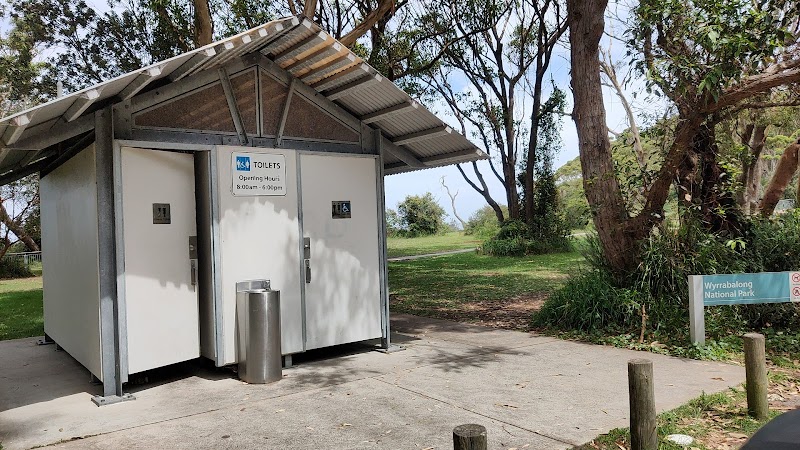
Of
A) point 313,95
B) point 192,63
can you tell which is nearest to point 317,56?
point 313,95

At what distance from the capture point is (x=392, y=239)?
41.1 metres

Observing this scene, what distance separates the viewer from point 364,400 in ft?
18.5

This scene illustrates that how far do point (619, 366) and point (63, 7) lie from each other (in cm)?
1593

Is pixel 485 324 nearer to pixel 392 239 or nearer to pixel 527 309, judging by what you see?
pixel 527 309

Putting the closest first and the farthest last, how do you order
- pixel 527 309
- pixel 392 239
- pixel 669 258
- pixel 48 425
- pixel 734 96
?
pixel 48 425
pixel 734 96
pixel 669 258
pixel 527 309
pixel 392 239

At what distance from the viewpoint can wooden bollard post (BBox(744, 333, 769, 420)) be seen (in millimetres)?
4828

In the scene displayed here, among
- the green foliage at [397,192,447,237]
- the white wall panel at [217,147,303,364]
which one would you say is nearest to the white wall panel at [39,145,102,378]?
the white wall panel at [217,147,303,364]

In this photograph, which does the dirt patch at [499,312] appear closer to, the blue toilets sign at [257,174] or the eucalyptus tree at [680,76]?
the eucalyptus tree at [680,76]

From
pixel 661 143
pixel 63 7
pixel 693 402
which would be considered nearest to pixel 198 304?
pixel 693 402

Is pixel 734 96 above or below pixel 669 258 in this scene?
above

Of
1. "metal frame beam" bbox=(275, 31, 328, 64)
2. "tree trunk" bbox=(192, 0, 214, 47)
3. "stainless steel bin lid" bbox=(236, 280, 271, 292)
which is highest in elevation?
"tree trunk" bbox=(192, 0, 214, 47)

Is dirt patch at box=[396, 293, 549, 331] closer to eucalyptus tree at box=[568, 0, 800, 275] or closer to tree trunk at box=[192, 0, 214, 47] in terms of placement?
eucalyptus tree at box=[568, 0, 800, 275]

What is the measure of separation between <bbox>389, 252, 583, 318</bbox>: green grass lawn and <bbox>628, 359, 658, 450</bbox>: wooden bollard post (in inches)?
237

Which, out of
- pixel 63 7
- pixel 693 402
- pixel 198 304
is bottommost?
pixel 693 402
